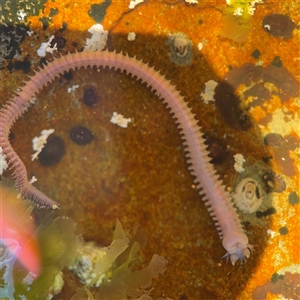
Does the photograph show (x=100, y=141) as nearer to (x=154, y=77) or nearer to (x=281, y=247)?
(x=154, y=77)

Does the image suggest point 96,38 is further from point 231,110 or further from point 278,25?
point 278,25

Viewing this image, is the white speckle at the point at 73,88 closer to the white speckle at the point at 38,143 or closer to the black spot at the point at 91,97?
the black spot at the point at 91,97

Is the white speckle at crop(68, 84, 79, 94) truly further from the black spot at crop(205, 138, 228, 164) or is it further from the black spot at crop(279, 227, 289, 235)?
the black spot at crop(279, 227, 289, 235)

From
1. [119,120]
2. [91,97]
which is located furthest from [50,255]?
[91,97]

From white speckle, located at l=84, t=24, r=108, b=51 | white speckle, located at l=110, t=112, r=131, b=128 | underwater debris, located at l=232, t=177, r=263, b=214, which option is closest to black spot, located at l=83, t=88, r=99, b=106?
white speckle, located at l=110, t=112, r=131, b=128

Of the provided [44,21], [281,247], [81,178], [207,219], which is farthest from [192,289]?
[44,21]
